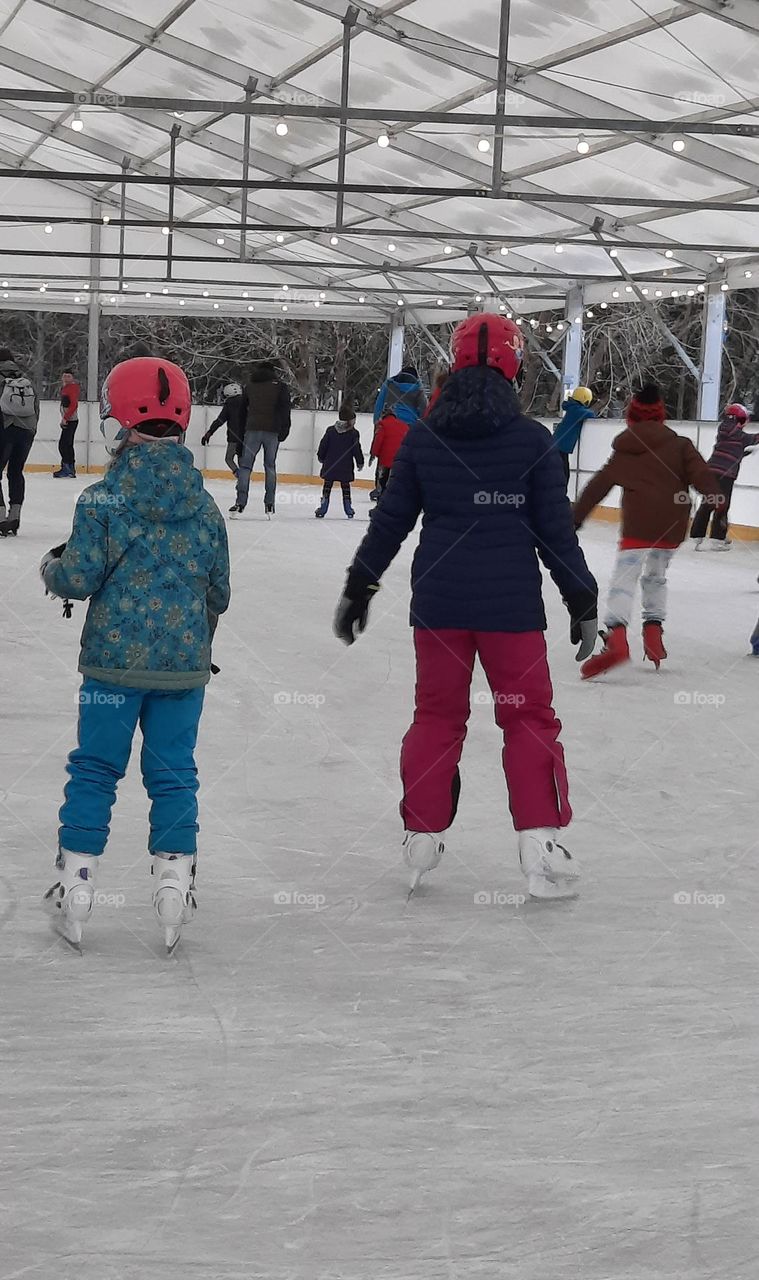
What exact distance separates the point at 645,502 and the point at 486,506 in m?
3.17

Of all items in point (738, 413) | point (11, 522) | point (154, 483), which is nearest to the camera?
point (154, 483)

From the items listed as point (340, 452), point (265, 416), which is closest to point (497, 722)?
point (265, 416)

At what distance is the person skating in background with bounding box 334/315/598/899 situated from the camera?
3029 millimetres

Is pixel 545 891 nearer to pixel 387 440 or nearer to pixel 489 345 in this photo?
pixel 489 345

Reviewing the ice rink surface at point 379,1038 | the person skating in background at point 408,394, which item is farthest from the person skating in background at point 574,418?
the ice rink surface at point 379,1038

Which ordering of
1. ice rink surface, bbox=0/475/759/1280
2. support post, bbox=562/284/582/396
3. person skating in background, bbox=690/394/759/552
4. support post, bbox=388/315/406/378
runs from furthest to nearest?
1. support post, bbox=388/315/406/378
2. support post, bbox=562/284/582/396
3. person skating in background, bbox=690/394/759/552
4. ice rink surface, bbox=0/475/759/1280

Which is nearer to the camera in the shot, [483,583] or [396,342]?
[483,583]

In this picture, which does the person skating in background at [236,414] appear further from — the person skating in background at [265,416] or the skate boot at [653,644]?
the skate boot at [653,644]

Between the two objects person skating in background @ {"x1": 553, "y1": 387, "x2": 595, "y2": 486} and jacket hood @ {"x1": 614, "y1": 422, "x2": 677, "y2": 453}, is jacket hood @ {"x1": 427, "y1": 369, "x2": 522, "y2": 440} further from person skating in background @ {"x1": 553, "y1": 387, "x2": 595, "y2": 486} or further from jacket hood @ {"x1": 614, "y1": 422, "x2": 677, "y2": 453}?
person skating in background @ {"x1": 553, "y1": 387, "x2": 595, "y2": 486}

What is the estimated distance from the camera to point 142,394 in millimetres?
2627

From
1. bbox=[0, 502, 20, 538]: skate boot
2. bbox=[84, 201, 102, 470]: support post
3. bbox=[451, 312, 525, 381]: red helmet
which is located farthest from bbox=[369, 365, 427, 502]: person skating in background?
bbox=[84, 201, 102, 470]: support post

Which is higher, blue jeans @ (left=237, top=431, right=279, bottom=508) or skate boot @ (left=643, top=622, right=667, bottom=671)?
blue jeans @ (left=237, top=431, right=279, bottom=508)

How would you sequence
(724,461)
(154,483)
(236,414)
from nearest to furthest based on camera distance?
(154,483), (724,461), (236,414)

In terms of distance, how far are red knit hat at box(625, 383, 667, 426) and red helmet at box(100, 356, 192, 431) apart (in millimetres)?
3654
